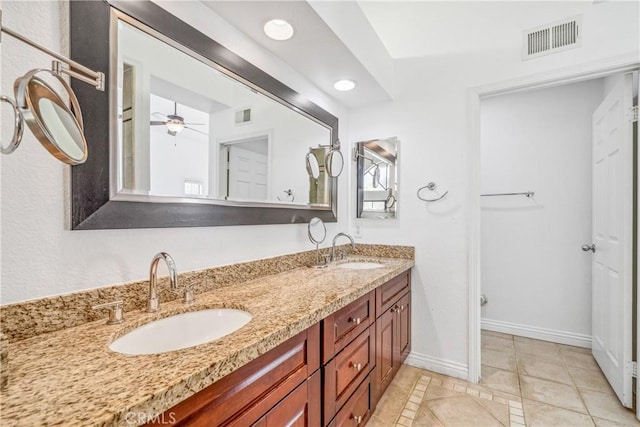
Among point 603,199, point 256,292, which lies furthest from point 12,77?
point 603,199

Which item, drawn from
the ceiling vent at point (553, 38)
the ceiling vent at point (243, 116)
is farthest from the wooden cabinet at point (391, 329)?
the ceiling vent at point (553, 38)

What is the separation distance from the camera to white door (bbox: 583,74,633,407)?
68.8 inches

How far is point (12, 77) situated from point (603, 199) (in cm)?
315

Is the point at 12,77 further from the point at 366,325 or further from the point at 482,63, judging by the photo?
the point at 482,63

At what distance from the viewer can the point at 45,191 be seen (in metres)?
0.84

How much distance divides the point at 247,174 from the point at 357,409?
4.30 ft

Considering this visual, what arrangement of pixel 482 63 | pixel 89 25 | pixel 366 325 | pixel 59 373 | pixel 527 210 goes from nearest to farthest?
pixel 59 373, pixel 89 25, pixel 366 325, pixel 482 63, pixel 527 210

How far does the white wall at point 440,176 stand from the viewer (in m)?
2.09

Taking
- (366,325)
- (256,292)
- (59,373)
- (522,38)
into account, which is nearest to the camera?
(59,373)

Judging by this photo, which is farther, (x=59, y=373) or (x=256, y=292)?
(x=256, y=292)

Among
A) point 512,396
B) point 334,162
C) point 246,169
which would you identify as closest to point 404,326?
point 512,396

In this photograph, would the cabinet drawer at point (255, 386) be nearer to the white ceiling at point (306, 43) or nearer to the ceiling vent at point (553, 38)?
the white ceiling at point (306, 43)

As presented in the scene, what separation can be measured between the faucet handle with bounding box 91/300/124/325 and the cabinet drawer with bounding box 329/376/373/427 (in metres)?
0.90

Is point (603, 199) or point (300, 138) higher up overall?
point (300, 138)
